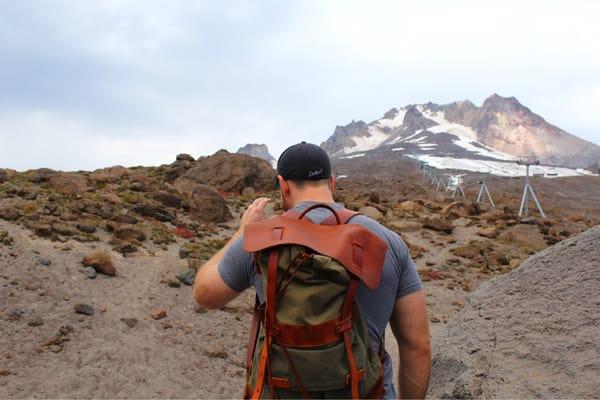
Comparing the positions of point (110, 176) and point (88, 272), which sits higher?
point (110, 176)

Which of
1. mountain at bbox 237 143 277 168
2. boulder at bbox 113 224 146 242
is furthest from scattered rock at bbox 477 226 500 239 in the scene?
mountain at bbox 237 143 277 168

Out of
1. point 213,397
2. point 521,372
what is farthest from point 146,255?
point 521,372

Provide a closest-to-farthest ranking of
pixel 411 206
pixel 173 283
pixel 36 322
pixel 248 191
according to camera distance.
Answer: pixel 36 322 < pixel 173 283 < pixel 411 206 < pixel 248 191

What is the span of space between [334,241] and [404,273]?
0.51 m

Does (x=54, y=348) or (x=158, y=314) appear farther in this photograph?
(x=158, y=314)

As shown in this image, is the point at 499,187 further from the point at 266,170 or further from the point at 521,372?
the point at 521,372

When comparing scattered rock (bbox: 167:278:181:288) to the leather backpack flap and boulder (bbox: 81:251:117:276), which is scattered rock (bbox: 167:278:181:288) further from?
the leather backpack flap

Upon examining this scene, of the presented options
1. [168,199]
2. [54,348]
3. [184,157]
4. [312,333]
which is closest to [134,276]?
[54,348]

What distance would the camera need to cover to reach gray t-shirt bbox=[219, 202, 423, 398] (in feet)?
6.67

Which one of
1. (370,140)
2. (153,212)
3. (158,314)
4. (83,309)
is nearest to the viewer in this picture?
(83,309)

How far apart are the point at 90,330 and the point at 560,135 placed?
521ft

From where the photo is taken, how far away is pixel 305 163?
2148 mm

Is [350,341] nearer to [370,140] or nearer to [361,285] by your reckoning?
[361,285]

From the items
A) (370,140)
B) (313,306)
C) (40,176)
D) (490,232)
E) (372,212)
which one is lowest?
(490,232)
